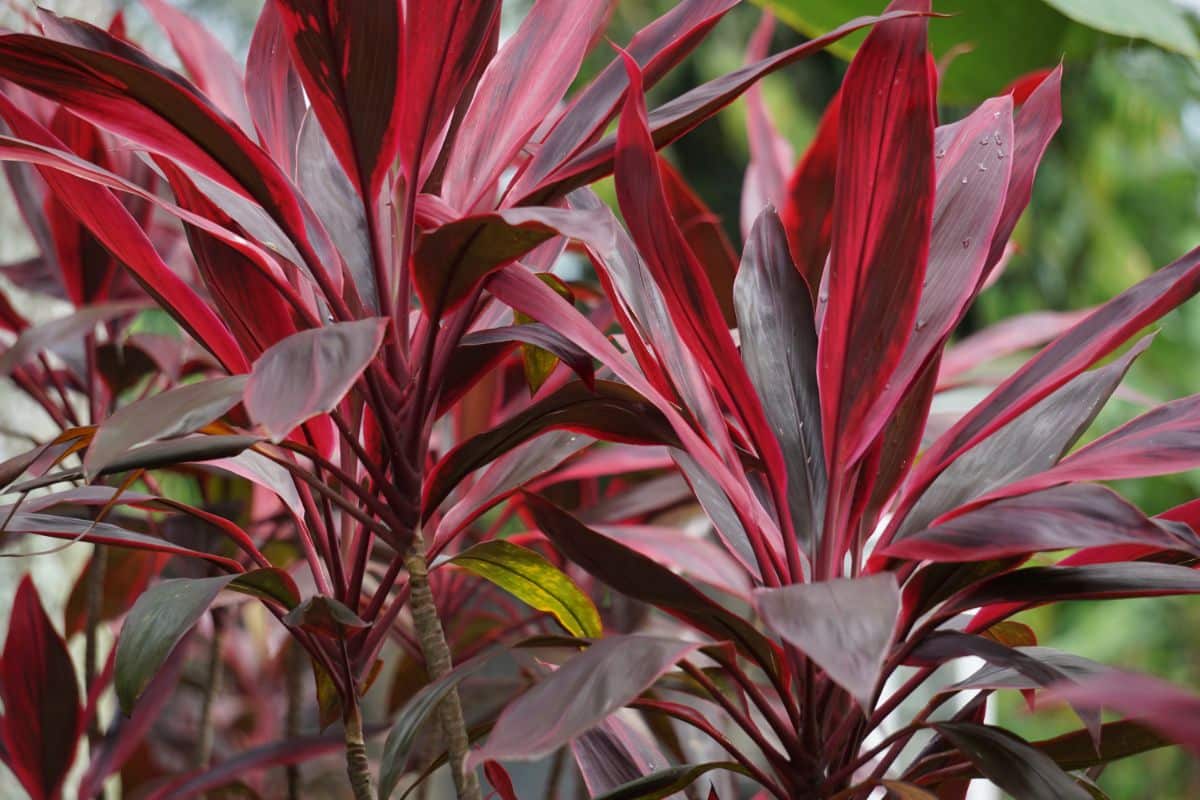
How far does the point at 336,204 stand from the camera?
1.76 feet

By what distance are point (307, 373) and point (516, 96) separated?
0.25 meters

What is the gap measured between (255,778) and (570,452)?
2.32ft

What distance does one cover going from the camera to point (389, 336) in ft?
1.55

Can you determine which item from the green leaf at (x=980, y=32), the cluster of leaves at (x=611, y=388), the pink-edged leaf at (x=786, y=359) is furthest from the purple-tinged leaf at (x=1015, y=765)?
the green leaf at (x=980, y=32)

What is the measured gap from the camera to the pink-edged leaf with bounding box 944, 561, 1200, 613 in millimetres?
404

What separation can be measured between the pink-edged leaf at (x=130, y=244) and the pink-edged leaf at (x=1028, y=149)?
14.5 inches

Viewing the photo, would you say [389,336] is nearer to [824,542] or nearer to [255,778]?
[824,542]

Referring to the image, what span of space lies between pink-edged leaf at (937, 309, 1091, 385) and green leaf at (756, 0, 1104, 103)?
0.55 meters

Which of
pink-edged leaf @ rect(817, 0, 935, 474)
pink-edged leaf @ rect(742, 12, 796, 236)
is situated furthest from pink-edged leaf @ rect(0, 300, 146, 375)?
pink-edged leaf @ rect(742, 12, 796, 236)

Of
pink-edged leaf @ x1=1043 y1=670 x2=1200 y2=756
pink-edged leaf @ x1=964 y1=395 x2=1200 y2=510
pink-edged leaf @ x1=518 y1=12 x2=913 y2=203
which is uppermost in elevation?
pink-edged leaf @ x1=518 y1=12 x2=913 y2=203

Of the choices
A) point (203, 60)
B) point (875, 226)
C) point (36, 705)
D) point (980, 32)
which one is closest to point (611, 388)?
point (875, 226)

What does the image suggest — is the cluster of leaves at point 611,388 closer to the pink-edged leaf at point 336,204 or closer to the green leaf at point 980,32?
the pink-edged leaf at point 336,204

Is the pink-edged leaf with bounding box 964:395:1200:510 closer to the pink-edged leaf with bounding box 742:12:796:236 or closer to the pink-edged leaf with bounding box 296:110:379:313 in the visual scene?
the pink-edged leaf with bounding box 296:110:379:313

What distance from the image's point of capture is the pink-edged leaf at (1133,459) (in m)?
0.42
